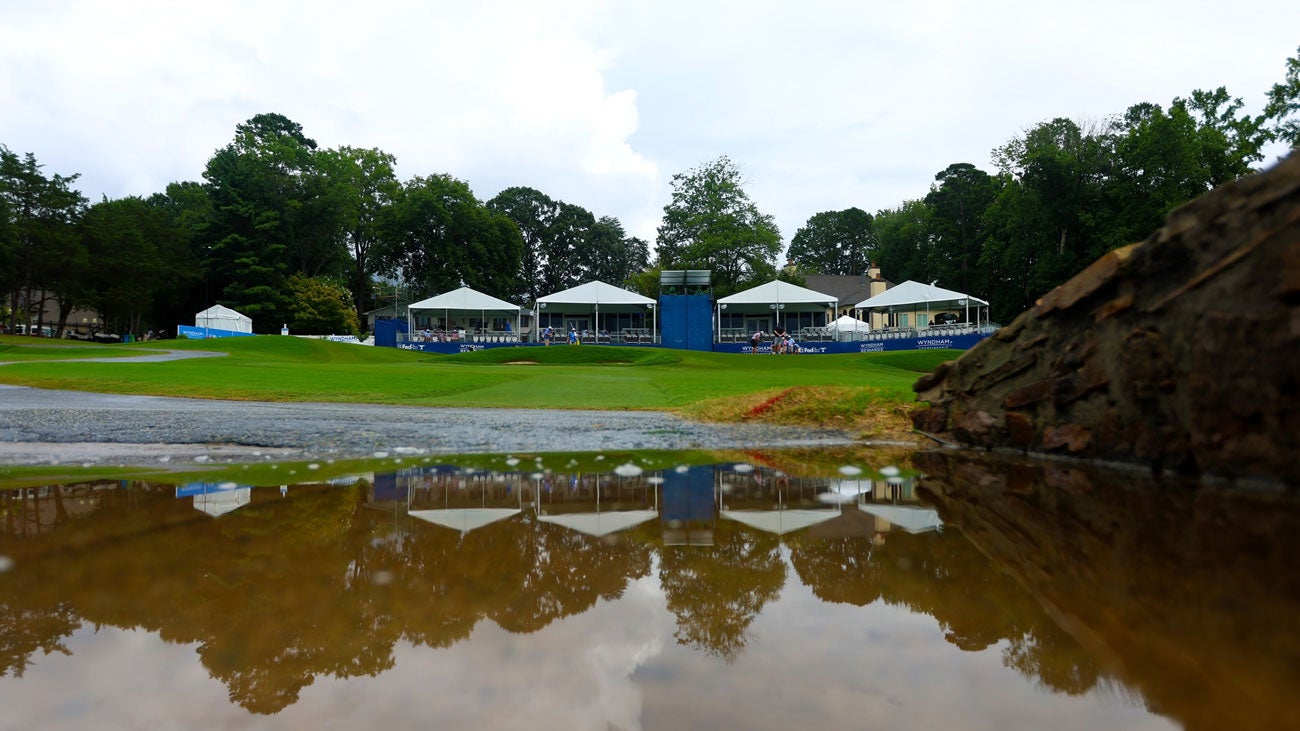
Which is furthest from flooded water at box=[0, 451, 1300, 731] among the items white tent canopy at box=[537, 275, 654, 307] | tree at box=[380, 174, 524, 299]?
tree at box=[380, 174, 524, 299]

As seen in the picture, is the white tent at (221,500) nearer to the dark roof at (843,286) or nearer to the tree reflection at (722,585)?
the tree reflection at (722,585)

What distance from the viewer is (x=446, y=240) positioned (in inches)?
2586

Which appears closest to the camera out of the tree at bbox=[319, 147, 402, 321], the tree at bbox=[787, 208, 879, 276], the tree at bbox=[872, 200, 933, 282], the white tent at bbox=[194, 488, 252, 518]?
the white tent at bbox=[194, 488, 252, 518]

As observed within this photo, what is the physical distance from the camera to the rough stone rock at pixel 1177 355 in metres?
3.69

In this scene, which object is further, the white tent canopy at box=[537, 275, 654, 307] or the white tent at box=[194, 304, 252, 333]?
the white tent at box=[194, 304, 252, 333]

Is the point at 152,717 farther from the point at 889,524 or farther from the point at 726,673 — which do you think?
the point at 889,524

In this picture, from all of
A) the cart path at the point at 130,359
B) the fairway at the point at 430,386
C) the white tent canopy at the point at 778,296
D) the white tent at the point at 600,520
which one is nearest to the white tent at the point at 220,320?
the cart path at the point at 130,359

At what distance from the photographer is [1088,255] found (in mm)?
44562

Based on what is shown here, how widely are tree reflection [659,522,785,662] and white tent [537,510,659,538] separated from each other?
0.45m

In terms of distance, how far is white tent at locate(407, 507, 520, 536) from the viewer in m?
3.25

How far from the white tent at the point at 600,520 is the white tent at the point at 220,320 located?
5403cm

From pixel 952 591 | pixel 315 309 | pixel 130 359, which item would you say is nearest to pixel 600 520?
pixel 952 591

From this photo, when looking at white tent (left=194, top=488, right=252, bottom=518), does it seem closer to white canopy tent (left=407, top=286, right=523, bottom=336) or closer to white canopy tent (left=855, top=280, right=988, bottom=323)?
white canopy tent (left=407, top=286, right=523, bottom=336)

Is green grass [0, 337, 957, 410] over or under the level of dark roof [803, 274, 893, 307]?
under
